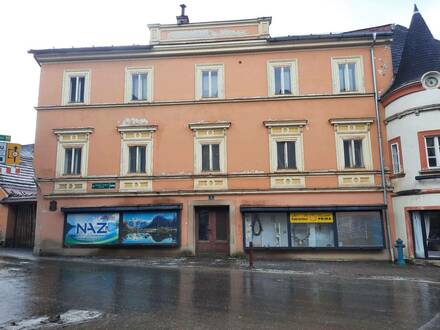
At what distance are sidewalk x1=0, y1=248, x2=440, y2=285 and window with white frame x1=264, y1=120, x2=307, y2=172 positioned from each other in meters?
4.47

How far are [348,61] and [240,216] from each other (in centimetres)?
910

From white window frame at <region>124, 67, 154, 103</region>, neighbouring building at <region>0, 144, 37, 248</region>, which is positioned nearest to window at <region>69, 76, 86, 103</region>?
white window frame at <region>124, 67, 154, 103</region>

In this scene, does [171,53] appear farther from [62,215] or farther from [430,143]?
[430,143]

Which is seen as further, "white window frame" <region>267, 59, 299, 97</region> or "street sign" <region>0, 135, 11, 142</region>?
"white window frame" <region>267, 59, 299, 97</region>

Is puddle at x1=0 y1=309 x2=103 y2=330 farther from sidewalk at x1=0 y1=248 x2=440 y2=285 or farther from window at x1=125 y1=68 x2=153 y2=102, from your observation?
Answer: window at x1=125 y1=68 x2=153 y2=102

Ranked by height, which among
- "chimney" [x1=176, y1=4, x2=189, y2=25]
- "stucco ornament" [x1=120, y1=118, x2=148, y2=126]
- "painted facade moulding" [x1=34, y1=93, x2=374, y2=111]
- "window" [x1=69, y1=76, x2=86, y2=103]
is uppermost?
"chimney" [x1=176, y1=4, x2=189, y2=25]

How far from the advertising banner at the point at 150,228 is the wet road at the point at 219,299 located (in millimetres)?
3888

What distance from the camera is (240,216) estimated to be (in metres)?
16.0

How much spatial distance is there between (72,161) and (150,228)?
524cm

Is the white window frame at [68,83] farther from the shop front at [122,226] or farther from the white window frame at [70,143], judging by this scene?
the shop front at [122,226]

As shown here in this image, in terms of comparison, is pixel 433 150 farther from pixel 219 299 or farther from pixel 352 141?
pixel 219 299

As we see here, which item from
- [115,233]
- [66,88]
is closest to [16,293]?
[115,233]

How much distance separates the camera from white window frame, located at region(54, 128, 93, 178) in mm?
17188

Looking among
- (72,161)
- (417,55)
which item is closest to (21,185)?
(72,161)
